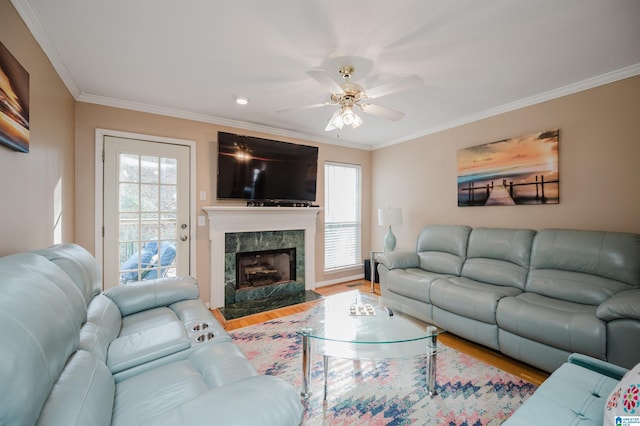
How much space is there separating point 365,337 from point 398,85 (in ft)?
5.98

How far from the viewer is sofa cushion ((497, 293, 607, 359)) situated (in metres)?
1.79

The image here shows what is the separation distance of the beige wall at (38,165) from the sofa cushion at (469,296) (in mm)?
3290

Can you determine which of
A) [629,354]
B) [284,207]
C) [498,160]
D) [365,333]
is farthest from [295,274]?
[629,354]

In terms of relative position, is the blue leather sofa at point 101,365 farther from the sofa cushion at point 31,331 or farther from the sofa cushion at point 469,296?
the sofa cushion at point 469,296

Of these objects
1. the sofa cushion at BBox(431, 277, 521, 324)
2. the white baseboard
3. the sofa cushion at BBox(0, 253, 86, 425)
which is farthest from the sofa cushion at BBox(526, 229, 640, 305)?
the sofa cushion at BBox(0, 253, 86, 425)

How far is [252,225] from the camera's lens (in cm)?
375

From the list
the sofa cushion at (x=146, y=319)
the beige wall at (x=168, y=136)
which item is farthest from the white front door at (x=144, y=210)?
the sofa cushion at (x=146, y=319)

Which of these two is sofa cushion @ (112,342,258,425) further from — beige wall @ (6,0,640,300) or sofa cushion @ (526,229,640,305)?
sofa cushion @ (526,229,640,305)

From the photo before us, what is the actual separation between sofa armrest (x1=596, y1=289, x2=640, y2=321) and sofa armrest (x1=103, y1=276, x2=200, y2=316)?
298cm

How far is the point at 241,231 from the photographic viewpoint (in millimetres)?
3670

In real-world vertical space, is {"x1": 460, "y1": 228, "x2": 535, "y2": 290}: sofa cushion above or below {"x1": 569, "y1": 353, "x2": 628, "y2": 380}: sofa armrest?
above

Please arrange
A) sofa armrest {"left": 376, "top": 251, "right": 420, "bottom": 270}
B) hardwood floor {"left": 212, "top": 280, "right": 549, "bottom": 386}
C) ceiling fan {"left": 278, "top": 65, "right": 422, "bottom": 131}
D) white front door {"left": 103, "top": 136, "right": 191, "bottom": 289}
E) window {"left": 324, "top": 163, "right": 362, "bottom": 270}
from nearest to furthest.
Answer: ceiling fan {"left": 278, "top": 65, "right": 422, "bottom": 131}
hardwood floor {"left": 212, "top": 280, "right": 549, "bottom": 386}
white front door {"left": 103, "top": 136, "right": 191, "bottom": 289}
sofa armrest {"left": 376, "top": 251, "right": 420, "bottom": 270}
window {"left": 324, "top": 163, "right": 362, "bottom": 270}

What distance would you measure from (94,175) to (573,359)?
421 centimetres

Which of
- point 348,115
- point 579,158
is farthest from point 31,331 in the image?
point 579,158
